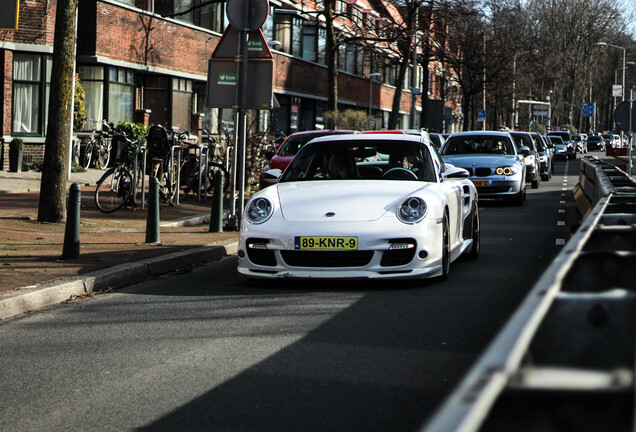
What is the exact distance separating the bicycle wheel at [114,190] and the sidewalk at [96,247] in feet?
0.64

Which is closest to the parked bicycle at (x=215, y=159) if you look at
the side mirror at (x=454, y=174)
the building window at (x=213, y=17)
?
the side mirror at (x=454, y=174)

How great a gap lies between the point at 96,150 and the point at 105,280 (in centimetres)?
1993

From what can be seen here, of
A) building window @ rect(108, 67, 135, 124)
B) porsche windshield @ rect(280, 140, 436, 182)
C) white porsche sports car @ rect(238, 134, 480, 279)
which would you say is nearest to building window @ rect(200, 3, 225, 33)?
building window @ rect(108, 67, 135, 124)

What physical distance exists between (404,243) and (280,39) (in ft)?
122

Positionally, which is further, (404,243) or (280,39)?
(280,39)

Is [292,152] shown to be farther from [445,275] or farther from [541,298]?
[541,298]

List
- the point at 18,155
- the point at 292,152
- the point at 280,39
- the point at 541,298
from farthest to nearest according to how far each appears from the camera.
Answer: the point at 280,39, the point at 18,155, the point at 292,152, the point at 541,298

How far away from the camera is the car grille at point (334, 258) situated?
870 cm

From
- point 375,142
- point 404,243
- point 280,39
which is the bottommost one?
point 404,243

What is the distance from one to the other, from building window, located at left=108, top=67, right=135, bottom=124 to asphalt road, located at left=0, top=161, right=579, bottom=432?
2099 centimetres

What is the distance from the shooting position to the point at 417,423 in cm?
448

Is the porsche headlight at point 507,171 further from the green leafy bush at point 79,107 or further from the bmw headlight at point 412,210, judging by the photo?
the green leafy bush at point 79,107

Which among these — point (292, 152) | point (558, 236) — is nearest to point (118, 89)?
point (292, 152)

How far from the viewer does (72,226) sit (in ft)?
33.4
